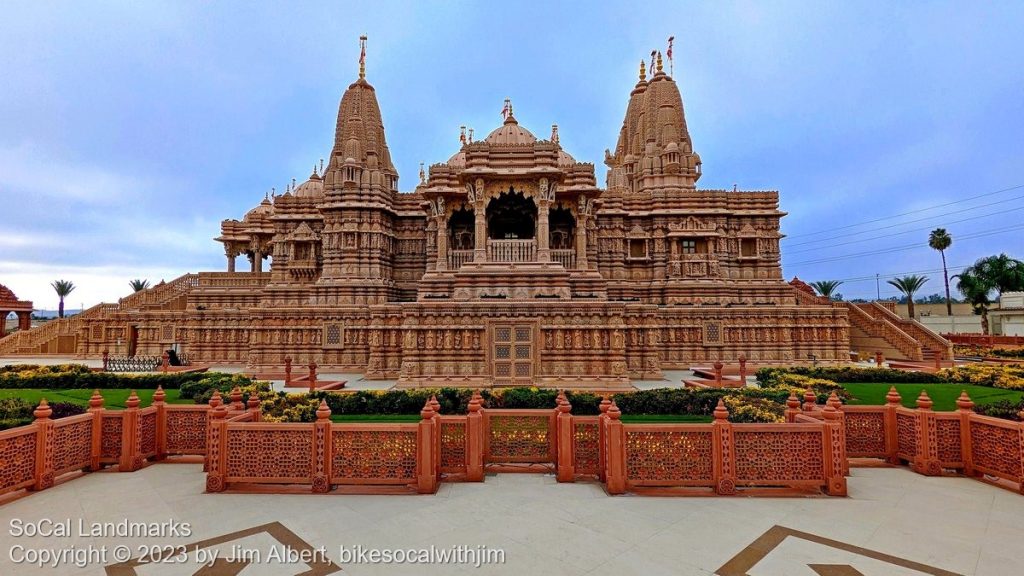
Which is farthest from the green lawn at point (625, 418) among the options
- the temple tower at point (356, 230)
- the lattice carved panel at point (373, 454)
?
the temple tower at point (356, 230)

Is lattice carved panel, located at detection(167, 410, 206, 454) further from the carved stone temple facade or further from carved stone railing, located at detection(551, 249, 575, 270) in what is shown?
carved stone railing, located at detection(551, 249, 575, 270)

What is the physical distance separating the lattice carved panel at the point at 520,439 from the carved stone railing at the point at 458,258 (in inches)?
500

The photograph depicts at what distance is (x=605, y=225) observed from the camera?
2511cm

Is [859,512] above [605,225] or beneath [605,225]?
beneath

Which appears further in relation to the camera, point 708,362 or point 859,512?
point 708,362

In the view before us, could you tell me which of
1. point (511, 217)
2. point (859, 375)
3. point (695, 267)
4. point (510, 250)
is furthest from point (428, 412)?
point (695, 267)

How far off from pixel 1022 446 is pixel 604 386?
999 cm

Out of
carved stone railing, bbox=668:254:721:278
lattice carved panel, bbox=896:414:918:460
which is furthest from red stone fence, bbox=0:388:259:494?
carved stone railing, bbox=668:254:721:278

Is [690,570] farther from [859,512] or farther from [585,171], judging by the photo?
[585,171]

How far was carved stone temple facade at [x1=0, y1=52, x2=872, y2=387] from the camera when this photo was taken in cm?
1579

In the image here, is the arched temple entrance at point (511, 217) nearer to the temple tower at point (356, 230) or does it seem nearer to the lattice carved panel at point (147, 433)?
the temple tower at point (356, 230)

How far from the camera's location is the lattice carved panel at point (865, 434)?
723 cm

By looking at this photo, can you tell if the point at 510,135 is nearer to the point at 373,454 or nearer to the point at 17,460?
the point at 373,454

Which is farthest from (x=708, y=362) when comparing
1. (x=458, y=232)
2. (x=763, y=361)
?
(x=458, y=232)
